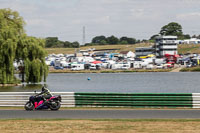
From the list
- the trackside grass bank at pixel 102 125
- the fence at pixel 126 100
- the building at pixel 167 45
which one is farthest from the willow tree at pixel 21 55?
the building at pixel 167 45

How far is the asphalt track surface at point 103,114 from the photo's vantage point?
22.2 metres

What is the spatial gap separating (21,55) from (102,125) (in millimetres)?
46634

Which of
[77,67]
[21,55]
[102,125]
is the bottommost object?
[102,125]

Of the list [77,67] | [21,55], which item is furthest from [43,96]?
[77,67]

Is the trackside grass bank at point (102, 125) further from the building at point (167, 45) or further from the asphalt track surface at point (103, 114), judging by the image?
the building at point (167, 45)

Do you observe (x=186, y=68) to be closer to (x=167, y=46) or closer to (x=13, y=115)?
(x=167, y=46)

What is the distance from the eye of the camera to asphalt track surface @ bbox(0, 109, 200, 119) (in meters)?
22.2

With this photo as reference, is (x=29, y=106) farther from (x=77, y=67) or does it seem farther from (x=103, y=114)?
(x=77, y=67)

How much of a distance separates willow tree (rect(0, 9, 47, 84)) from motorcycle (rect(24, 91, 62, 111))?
37.1m

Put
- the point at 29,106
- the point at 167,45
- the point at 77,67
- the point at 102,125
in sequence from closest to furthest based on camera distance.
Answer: the point at 102,125, the point at 29,106, the point at 77,67, the point at 167,45

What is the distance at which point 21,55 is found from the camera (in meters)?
64.3

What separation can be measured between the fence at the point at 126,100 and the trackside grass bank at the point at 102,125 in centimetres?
640

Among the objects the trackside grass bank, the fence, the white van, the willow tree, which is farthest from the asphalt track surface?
the white van

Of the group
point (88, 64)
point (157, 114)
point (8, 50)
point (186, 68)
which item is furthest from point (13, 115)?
point (88, 64)
